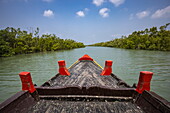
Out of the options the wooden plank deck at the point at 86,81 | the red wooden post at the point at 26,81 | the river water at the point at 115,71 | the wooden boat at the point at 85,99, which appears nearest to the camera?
the wooden boat at the point at 85,99

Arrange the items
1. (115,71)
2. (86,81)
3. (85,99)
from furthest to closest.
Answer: (115,71) → (86,81) → (85,99)

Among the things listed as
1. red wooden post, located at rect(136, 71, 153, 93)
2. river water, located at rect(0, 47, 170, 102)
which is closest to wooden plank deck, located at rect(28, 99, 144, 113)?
red wooden post, located at rect(136, 71, 153, 93)

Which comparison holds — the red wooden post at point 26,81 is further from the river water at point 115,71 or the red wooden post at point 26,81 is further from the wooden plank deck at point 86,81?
the river water at point 115,71

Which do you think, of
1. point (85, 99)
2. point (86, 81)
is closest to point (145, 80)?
point (85, 99)

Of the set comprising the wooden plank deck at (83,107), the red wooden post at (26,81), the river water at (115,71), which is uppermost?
the red wooden post at (26,81)

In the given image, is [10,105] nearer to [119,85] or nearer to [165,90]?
[119,85]

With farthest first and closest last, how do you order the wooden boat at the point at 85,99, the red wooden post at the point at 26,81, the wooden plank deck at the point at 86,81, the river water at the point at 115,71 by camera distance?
the river water at the point at 115,71, the wooden plank deck at the point at 86,81, the red wooden post at the point at 26,81, the wooden boat at the point at 85,99

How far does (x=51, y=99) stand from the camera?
79.9 inches

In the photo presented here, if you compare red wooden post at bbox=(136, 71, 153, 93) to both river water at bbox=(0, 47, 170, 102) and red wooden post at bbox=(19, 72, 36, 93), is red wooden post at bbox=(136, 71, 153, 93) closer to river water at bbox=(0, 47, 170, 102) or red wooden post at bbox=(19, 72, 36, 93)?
red wooden post at bbox=(19, 72, 36, 93)

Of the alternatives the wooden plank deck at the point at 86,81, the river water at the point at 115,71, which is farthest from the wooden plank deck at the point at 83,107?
the river water at the point at 115,71

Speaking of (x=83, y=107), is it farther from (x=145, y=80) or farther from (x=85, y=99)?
(x=145, y=80)

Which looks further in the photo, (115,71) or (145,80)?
(115,71)

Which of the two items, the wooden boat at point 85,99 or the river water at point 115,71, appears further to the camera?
the river water at point 115,71

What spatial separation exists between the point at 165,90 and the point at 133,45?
4660 cm
